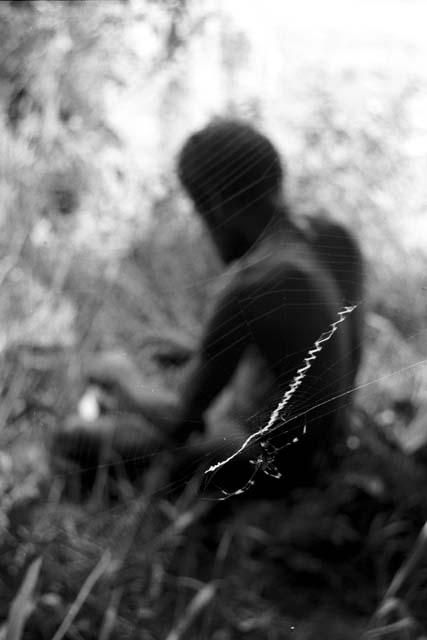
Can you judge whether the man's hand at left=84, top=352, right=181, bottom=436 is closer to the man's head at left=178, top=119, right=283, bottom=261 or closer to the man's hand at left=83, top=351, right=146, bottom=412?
the man's hand at left=83, top=351, right=146, bottom=412

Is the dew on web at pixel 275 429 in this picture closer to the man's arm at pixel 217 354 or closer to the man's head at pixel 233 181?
the man's arm at pixel 217 354

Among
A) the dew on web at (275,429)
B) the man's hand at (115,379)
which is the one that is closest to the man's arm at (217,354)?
the dew on web at (275,429)

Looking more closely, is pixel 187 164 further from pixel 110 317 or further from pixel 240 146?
pixel 110 317

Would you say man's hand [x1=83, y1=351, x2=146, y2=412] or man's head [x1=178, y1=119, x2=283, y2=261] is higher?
man's head [x1=178, y1=119, x2=283, y2=261]

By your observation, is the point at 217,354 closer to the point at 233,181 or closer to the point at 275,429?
the point at 275,429

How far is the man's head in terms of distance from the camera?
0.92 m

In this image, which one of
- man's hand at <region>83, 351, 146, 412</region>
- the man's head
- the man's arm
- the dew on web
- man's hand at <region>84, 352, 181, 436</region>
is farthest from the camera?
man's hand at <region>83, 351, 146, 412</region>

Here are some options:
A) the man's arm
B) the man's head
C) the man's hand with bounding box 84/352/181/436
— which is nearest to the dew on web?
the man's arm

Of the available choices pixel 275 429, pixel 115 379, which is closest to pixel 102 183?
pixel 115 379

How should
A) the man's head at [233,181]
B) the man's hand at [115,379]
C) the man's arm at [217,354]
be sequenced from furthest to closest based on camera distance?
1. the man's hand at [115,379]
2. the man's head at [233,181]
3. the man's arm at [217,354]

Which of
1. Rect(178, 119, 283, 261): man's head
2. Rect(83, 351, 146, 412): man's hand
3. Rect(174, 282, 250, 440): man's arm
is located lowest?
Rect(83, 351, 146, 412): man's hand

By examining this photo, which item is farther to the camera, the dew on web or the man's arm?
the man's arm

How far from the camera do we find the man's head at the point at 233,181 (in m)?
0.92

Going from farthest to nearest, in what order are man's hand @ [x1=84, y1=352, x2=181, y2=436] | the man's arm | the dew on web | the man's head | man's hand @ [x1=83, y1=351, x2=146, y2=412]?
man's hand @ [x1=83, y1=351, x2=146, y2=412] → man's hand @ [x1=84, y1=352, x2=181, y2=436] → the man's head → the man's arm → the dew on web
